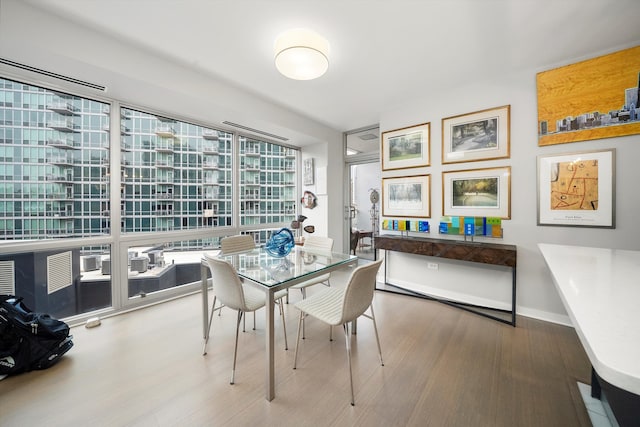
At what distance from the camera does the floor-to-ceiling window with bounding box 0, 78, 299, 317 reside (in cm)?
219

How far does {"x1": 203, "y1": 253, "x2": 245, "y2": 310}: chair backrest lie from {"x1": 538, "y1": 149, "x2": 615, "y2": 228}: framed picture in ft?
10.5

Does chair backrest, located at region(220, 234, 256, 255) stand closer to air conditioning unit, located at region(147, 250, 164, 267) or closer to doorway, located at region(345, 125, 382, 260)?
air conditioning unit, located at region(147, 250, 164, 267)

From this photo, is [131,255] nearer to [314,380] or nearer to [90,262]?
[90,262]

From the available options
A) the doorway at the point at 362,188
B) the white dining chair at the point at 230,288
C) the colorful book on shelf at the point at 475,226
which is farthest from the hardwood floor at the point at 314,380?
the doorway at the point at 362,188

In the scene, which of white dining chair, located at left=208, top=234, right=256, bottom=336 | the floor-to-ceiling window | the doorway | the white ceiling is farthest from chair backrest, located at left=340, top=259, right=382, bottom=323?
the doorway

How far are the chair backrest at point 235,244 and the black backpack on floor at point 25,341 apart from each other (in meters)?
1.42

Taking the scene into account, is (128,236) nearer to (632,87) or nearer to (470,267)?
(470,267)

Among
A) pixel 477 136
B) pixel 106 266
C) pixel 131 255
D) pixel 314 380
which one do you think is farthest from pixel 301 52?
pixel 106 266

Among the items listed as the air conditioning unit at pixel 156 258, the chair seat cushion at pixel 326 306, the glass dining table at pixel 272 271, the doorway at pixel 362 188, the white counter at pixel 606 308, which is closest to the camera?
the white counter at pixel 606 308

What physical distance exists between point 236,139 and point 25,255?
278cm

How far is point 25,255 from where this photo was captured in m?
2.18

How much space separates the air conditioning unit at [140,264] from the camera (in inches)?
113

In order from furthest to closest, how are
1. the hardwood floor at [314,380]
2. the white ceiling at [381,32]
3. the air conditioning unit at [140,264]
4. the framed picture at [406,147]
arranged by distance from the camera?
the framed picture at [406,147]
the air conditioning unit at [140,264]
the white ceiling at [381,32]
the hardwood floor at [314,380]

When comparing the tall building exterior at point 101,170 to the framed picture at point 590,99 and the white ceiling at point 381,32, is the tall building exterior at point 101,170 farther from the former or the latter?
the framed picture at point 590,99
